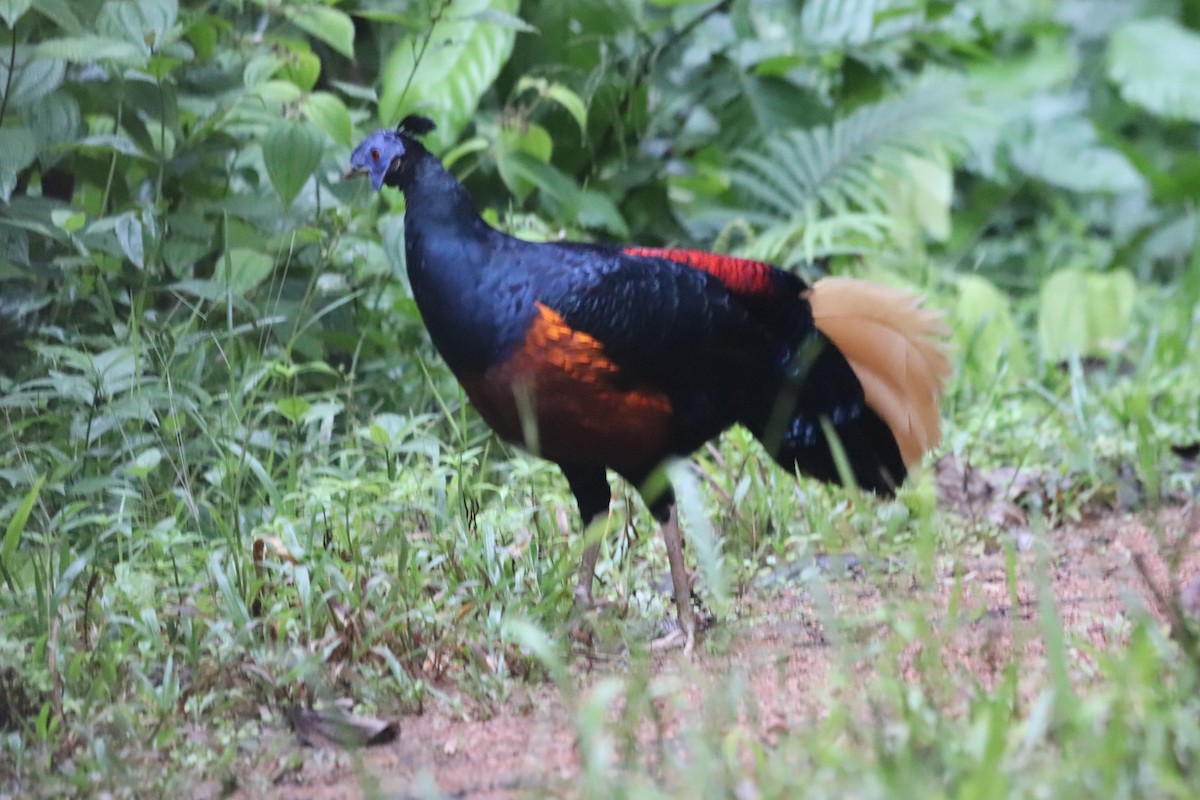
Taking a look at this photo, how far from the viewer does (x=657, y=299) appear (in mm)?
2830

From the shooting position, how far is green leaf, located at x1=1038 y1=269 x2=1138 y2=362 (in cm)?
552

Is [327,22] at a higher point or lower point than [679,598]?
higher

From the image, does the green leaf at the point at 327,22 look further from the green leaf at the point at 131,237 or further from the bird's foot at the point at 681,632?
the bird's foot at the point at 681,632

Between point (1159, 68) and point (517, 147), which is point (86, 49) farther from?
point (1159, 68)

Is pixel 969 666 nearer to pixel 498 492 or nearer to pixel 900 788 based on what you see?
pixel 900 788

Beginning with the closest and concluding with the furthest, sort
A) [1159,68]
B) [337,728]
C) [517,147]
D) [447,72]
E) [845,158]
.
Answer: [337,728] < [447,72] < [517,147] < [845,158] < [1159,68]

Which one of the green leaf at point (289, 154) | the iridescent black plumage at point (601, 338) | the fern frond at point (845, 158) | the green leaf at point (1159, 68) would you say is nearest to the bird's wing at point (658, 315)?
the iridescent black plumage at point (601, 338)

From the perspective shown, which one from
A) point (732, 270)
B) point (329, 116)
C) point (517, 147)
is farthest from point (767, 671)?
point (517, 147)

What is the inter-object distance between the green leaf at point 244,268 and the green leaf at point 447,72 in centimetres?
83

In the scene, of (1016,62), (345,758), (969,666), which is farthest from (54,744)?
(1016,62)

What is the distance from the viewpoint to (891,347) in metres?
3.29

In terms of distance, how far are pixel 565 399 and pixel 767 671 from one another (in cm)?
67

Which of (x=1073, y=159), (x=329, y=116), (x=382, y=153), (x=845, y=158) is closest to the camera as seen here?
(x=382, y=153)

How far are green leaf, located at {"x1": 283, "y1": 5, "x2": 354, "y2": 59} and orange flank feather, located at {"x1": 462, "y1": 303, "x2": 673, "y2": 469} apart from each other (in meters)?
1.30
